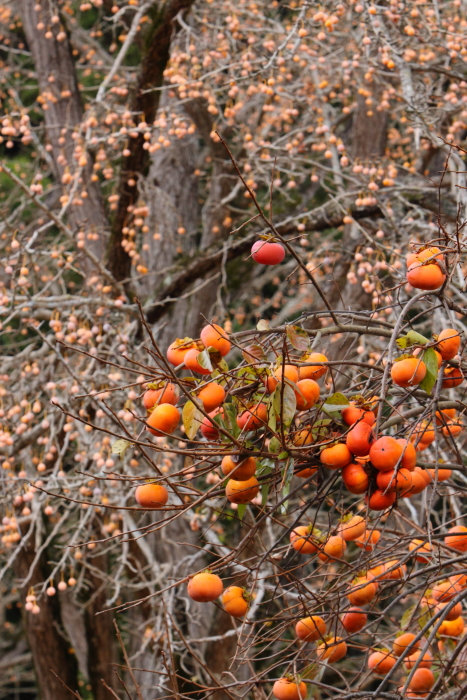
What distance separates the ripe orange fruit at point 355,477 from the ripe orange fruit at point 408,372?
18cm

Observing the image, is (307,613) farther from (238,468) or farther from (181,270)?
(181,270)

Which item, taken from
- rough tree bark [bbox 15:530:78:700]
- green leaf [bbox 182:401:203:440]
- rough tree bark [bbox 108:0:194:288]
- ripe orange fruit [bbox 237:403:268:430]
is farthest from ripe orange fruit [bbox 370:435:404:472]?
rough tree bark [bbox 15:530:78:700]

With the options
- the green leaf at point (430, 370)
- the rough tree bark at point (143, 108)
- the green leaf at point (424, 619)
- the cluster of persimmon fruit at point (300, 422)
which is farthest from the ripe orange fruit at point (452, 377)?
the rough tree bark at point (143, 108)

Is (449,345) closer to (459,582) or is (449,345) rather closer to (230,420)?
(230,420)

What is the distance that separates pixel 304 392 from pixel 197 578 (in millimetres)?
427

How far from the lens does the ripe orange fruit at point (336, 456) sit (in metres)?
1.34

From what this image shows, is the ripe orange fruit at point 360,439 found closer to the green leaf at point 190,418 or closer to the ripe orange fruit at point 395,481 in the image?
the ripe orange fruit at point 395,481

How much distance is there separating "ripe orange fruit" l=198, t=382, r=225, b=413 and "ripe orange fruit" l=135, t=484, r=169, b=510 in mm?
225

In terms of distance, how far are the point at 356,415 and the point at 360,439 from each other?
7 cm

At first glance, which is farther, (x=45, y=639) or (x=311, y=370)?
(x=45, y=639)

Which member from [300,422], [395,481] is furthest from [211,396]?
[395,481]

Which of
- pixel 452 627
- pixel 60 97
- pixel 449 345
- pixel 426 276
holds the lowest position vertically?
A: pixel 452 627

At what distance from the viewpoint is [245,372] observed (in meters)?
1.41

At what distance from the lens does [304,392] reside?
1374 mm
